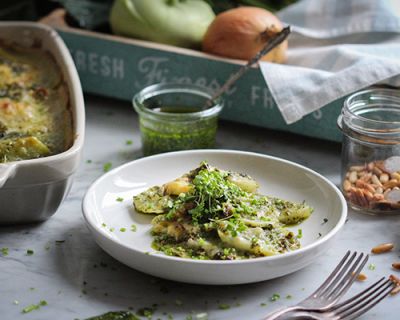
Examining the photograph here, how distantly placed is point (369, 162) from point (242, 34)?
56cm

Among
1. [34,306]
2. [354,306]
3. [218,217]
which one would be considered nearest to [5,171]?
[34,306]

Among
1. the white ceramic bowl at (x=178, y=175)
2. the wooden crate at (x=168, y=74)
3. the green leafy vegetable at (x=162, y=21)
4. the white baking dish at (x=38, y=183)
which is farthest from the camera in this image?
the green leafy vegetable at (x=162, y=21)

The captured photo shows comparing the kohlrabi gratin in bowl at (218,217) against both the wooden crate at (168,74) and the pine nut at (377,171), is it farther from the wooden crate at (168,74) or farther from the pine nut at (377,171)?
the wooden crate at (168,74)

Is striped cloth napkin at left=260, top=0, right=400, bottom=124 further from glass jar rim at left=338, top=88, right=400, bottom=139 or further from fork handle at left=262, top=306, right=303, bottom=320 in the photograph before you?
fork handle at left=262, top=306, right=303, bottom=320

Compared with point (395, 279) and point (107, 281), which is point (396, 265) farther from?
point (107, 281)

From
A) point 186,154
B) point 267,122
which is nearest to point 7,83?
point 186,154

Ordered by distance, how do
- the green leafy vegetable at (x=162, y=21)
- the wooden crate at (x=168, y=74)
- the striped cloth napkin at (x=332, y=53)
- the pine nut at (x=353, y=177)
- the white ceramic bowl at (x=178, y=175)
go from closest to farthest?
the white ceramic bowl at (x=178, y=175), the pine nut at (x=353, y=177), the striped cloth napkin at (x=332, y=53), the wooden crate at (x=168, y=74), the green leafy vegetable at (x=162, y=21)

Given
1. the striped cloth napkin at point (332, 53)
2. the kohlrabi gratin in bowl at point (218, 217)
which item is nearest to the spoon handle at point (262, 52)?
the striped cloth napkin at point (332, 53)

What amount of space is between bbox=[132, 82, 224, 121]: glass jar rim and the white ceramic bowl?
0.52 ft

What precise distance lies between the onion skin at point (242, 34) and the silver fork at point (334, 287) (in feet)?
2.64

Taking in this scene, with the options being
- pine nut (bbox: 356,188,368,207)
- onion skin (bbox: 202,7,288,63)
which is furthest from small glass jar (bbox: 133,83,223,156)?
pine nut (bbox: 356,188,368,207)

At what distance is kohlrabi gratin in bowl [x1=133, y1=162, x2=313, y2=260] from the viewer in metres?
1.49

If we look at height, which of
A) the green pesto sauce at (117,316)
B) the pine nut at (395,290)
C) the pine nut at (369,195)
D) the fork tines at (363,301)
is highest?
the fork tines at (363,301)

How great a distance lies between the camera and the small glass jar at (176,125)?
2018mm
